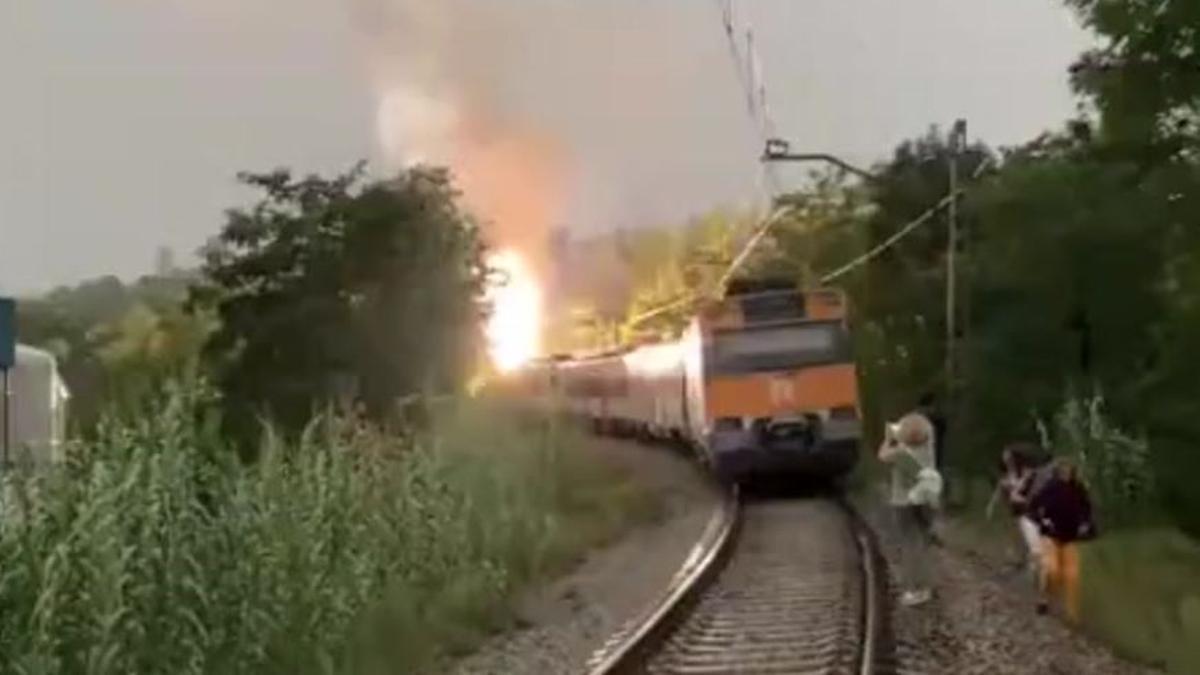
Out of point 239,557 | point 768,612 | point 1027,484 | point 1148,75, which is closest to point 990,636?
point 1027,484

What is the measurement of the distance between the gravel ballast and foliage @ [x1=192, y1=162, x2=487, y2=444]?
582cm

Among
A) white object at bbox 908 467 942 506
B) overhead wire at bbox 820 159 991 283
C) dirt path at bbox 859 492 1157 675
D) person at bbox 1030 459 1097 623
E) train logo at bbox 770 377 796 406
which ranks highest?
overhead wire at bbox 820 159 991 283

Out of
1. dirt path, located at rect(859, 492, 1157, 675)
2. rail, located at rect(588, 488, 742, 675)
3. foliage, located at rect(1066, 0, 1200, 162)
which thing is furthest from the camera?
foliage, located at rect(1066, 0, 1200, 162)

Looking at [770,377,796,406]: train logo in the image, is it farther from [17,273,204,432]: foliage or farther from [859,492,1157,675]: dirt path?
[859,492,1157,675]: dirt path

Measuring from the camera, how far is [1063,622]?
16.6 m

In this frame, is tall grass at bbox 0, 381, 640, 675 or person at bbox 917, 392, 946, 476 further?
person at bbox 917, 392, 946, 476

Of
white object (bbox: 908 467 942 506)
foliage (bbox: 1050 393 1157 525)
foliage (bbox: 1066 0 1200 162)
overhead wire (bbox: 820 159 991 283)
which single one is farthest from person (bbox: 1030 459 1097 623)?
overhead wire (bbox: 820 159 991 283)

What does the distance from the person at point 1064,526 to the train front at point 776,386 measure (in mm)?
13834

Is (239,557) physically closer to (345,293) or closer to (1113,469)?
(1113,469)

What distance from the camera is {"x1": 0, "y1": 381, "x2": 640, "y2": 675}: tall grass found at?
10.0 meters

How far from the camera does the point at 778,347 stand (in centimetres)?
3167

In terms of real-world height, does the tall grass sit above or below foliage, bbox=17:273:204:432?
below

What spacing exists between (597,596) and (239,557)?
8.07 m

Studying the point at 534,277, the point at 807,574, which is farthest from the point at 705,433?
the point at 534,277
